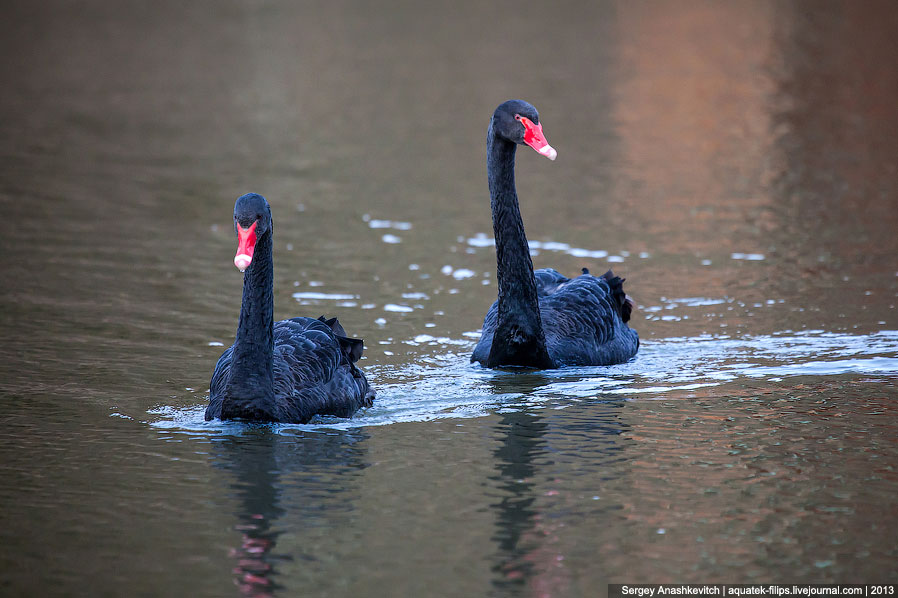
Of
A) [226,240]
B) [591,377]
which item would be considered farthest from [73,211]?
[591,377]

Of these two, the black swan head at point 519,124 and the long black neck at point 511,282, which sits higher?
the black swan head at point 519,124

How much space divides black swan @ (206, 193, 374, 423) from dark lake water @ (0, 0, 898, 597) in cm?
17

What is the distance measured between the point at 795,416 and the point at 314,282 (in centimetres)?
513

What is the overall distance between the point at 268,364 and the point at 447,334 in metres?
2.81

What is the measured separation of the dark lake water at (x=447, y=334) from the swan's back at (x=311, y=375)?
17 centimetres

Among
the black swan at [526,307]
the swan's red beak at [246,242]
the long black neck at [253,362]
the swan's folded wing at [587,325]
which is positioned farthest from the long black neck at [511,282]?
the swan's red beak at [246,242]

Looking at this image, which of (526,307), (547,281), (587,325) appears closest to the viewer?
(526,307)

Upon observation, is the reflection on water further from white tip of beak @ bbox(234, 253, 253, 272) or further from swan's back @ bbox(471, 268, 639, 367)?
swan's back @ bbox(471, 268, 639, 367)

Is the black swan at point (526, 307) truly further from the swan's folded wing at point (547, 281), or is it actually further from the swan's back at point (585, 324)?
the swan's folded wing at point (547, 281)

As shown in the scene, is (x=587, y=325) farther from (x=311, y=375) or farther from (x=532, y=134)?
(x=311, y=375)

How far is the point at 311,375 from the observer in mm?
7887

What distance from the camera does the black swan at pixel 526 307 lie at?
880cm

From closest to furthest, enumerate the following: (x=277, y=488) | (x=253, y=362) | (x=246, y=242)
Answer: (x=277, y=488)
(x=246, y=242)
(x=253, y=362)

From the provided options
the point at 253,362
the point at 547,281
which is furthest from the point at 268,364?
the point at 547,281
